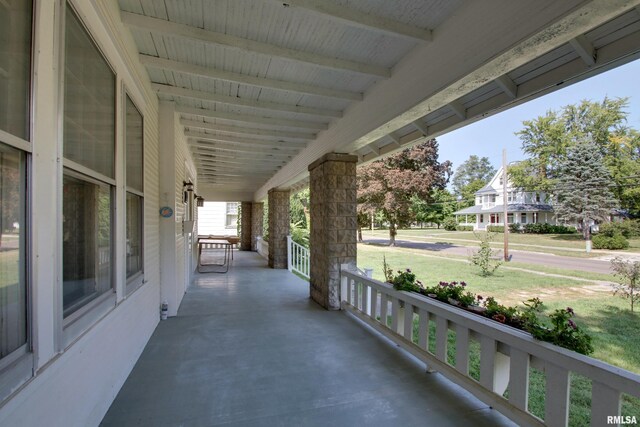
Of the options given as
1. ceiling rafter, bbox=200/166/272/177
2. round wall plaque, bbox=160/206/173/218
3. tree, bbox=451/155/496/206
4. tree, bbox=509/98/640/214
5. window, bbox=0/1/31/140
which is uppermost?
tree, bbox=451/155/496/206

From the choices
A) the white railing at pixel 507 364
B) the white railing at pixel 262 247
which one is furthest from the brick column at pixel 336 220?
the white railing at pixel 262 247

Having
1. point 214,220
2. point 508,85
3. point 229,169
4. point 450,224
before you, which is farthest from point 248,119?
point 450,224

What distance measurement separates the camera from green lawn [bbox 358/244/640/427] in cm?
263

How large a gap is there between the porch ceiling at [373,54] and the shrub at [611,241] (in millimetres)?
9786

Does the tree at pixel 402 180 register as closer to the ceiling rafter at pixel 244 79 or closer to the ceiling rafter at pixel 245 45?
the ceiling rafter at pixel 244 79

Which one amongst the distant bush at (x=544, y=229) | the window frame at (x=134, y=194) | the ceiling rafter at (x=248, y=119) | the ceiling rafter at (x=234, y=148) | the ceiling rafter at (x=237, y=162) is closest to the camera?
the window frame at (x=134, y=194)

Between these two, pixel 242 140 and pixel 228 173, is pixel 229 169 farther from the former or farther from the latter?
pixel 242 140

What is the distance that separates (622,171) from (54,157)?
40.6ft

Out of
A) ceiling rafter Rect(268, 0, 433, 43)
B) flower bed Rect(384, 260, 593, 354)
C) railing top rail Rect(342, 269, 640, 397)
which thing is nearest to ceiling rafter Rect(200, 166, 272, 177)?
flower bed Rect(384, 260, 593, 354)

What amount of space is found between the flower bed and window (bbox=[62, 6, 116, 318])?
2733mm

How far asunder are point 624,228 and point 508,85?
10016 millimetres

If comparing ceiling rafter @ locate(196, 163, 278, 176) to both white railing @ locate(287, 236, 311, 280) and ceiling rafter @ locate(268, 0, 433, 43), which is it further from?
ceiling rafter @ locate(268, 0, 433, 43)

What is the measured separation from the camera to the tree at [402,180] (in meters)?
15.2

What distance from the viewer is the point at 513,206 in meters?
15.4
